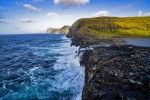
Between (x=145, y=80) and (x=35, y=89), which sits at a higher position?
(x=145, y=80)

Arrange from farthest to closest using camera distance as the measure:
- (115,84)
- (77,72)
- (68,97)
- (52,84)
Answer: (77,72), (52,84), (68,97), (115,84)

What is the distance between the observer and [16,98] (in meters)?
21.6

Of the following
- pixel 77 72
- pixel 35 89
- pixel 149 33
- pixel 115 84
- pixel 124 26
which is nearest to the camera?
pixel 115 84

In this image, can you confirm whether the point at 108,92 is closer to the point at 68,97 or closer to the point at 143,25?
the point at 68,97

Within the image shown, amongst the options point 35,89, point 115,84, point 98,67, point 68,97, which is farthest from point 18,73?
point 115,84

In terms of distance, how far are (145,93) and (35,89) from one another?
16203mm

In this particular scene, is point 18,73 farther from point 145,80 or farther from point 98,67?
point 145,80

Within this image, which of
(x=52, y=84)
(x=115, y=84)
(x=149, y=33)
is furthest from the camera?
(x=149, y=33)

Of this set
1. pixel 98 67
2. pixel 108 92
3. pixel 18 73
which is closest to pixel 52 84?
pixel 98 67

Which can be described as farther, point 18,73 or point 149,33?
point 149,33

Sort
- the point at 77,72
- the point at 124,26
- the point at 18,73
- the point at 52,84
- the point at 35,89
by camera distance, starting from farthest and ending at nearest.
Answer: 1. the point at 124,26
2. the point at 18,73
3. the point at 77,72
4. the point at 52,84
5. the point at 35,89

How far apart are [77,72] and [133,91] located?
1743 cm

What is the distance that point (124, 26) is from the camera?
12925 cm

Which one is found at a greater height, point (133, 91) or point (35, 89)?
point (133, 91)
